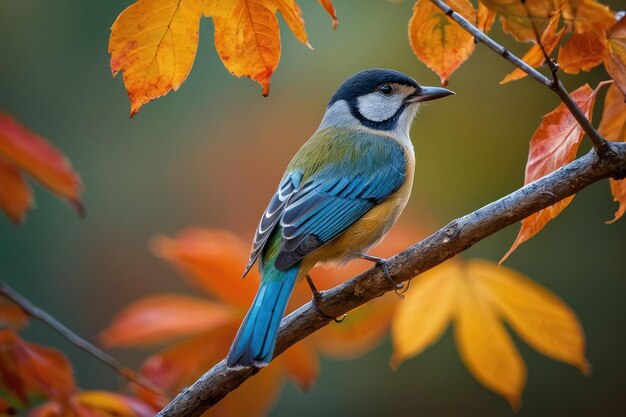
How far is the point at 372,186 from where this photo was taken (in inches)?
117

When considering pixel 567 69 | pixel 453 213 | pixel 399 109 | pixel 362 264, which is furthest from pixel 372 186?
pixel 453 213

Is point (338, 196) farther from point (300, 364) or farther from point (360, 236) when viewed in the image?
point (300, 364)

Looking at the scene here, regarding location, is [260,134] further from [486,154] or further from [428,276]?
[428,276]

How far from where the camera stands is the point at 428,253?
2129 mm

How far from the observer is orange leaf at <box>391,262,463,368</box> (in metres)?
2.65

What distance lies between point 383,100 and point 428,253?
4.86 feet

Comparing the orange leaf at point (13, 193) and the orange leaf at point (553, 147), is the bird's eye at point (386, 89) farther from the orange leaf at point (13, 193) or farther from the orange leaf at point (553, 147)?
the orange leaf at point (13, 193)

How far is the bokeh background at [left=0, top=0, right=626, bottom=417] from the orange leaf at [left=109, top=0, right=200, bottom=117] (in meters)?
2.73

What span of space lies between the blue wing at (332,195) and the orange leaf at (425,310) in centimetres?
34

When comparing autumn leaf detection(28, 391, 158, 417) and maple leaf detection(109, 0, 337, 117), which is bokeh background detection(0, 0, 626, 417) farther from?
maple leaf detection(109, 0, 337, 117)

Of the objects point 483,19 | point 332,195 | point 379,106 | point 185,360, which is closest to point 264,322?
point 185,360

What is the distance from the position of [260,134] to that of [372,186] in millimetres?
2318

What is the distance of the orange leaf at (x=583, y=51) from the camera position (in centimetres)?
176

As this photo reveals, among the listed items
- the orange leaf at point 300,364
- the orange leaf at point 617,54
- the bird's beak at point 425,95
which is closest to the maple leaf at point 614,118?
the orange leaf at point 617,54
